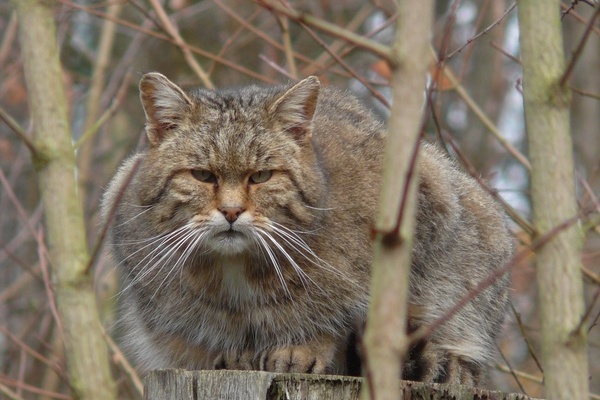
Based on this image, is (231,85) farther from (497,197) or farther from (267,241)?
(497,197)

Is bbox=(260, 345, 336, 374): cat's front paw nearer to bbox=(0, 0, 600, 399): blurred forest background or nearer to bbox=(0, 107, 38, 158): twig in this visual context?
bbox=(0, 107, 38, 158): twig

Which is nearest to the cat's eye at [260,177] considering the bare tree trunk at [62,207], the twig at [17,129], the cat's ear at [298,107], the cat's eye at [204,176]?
the cat's eye at [204,176]

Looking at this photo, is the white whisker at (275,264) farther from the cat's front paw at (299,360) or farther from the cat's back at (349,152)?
the cat's back at (349,152)

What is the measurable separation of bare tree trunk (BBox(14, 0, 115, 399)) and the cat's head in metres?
1.18

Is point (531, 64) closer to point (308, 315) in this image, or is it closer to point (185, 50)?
point (308, 315)

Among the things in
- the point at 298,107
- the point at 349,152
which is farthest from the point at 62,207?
the point at 349,152

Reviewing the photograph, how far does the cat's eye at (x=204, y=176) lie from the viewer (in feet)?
14.2

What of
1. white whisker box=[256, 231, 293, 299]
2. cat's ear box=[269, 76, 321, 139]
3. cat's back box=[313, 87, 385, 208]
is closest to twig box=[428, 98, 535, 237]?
cat's back box=[313, 87, 385, 208]

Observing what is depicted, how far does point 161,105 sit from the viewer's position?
4.52 meters

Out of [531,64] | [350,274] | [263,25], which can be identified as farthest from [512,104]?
[531,64]

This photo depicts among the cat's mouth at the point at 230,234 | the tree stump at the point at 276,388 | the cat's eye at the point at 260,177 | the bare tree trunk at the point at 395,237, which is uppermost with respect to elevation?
the cat's eye at the point at 260,177

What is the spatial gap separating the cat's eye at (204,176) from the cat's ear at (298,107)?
1.45ft

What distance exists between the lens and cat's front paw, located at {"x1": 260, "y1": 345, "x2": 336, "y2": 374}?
4195 mm

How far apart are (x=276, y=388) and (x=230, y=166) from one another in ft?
4.57
